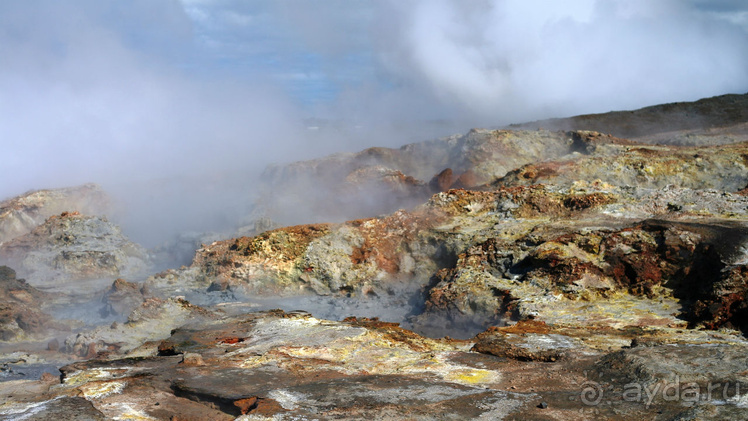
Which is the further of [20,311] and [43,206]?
[43,206]

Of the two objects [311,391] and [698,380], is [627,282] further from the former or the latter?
[311,391]

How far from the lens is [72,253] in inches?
524

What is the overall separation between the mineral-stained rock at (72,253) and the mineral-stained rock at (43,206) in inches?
59.1

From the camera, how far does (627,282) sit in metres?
8.32

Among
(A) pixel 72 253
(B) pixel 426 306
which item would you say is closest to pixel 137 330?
(B) pixel 426 306

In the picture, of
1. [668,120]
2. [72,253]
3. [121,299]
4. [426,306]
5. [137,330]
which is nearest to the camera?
[137,330]

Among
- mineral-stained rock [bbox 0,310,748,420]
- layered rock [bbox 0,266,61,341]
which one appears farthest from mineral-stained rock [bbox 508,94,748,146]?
layered rock [bbox 0,266,61,341]

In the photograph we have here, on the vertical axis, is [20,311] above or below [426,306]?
above

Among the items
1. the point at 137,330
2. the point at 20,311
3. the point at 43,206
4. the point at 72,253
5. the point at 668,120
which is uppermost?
the point at 668,120

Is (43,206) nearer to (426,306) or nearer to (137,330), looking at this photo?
(137,330)

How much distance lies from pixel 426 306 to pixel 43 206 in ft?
40.1

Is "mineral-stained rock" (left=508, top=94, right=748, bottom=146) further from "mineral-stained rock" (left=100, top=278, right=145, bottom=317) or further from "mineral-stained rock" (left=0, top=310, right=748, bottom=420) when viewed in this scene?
"mineral-stained rock" (left=100, top=278, right=145, bottom=317)

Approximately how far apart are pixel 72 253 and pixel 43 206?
3.94 metres

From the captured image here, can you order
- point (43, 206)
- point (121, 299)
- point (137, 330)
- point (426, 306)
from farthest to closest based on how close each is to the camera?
point (43, 206)
point (121, 299)
point (426, 306)
point (137, 330)
